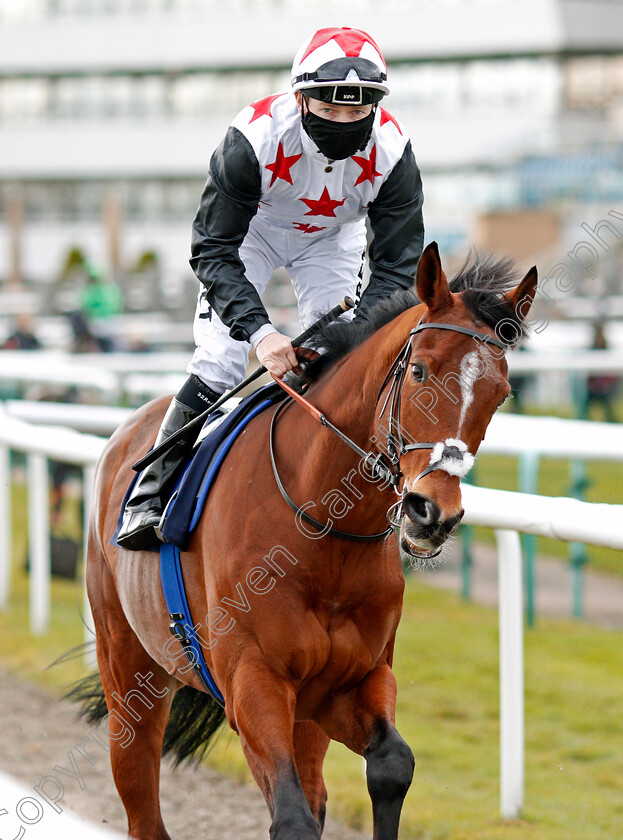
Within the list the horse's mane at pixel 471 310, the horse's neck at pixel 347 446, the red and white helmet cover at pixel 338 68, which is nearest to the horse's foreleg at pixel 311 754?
the horse's neck at pixel 347 446

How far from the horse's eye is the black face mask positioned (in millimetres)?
786

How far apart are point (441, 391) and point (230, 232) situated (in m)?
0.94

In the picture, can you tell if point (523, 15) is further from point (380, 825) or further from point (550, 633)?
point (380, 825)

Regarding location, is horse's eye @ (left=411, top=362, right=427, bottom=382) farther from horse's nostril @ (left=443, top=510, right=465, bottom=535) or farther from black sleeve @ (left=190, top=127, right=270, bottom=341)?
black sleeve @ (left=190, top=127, right=270, bottom=341)

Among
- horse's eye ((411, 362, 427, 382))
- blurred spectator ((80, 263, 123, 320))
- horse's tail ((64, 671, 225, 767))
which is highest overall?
horse's eye ((411, 362, 427, 382))

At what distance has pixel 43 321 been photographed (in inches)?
778

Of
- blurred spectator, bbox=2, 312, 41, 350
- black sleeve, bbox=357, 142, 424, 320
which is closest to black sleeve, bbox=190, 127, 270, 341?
black sleeve, bbox=357, 142, 424, 320

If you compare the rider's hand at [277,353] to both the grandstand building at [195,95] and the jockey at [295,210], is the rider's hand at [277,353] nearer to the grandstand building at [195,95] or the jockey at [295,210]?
the jockey at [295,210]

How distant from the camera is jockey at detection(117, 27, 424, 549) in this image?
117 inches

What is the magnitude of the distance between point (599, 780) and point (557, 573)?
3338mm

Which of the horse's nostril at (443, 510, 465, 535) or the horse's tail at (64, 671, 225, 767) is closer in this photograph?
the horse's nostril at (443, 510, 465, 535)

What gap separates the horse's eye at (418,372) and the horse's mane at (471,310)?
187 mm

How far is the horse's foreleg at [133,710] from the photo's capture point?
11.4 feet

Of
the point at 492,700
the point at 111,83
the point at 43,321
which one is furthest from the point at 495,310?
the point at 111,83
